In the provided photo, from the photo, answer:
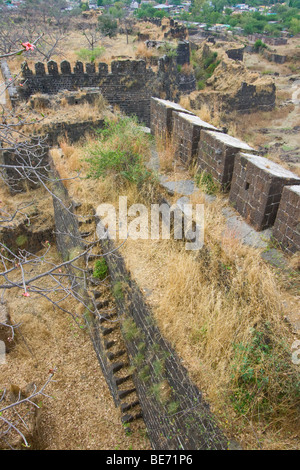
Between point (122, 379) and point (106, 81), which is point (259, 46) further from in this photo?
point (122, 379)

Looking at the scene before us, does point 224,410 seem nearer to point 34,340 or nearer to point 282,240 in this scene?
point 282,240

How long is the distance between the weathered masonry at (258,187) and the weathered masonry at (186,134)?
1.13 meters

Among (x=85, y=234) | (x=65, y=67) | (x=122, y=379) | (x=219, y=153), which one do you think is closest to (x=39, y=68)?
(x=65, y=67)

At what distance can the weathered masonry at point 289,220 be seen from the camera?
3.52 m

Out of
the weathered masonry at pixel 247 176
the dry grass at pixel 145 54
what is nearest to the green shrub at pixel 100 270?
the weathered masonry at pixel 247 176

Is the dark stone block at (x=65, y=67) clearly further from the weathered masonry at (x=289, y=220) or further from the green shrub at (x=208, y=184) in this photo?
the weathered masonry at (x=289, y=220)

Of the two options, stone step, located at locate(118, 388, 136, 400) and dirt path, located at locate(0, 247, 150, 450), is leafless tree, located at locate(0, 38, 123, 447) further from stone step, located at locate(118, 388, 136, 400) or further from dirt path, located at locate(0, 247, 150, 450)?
stone step, located at locate(118, 388, 136, 400)

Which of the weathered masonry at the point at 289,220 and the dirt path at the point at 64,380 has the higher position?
the weathered masonry at the point at 289,220

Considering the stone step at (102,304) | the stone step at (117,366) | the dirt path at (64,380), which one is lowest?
the dirt path at (64,380)

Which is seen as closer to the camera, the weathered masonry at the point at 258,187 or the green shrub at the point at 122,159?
the weathered masonry at the point at 258,187

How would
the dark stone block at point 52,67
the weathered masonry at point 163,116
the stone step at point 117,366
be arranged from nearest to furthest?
1. the stone step at point 117,366
2. the weathered masonry at point 163,116
3. the dark stone block at point 52,67

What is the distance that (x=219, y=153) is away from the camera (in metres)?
4.57

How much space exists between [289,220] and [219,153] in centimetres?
144
